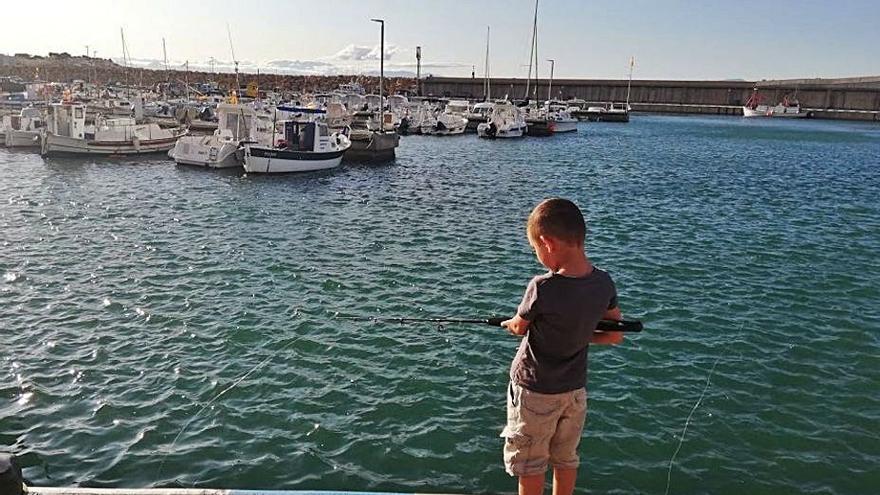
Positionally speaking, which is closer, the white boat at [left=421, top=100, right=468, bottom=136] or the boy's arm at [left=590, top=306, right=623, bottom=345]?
the boy's arm at [left=590, top=306, right=623, bottom=345]

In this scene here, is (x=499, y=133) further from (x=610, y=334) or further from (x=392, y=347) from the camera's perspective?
(x=610, y=334)

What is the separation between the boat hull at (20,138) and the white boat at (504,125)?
127ft

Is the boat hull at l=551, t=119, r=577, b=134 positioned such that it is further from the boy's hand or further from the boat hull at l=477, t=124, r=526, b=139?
the boy's hand

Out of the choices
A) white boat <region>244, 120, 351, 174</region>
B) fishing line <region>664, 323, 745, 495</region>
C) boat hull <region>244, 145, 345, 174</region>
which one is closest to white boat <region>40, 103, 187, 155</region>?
white boat <region>244, 120, 351, 174</region>

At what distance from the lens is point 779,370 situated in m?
10.2

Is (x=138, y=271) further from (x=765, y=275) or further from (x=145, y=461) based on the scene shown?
(x=765, y=275)

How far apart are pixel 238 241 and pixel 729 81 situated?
472 ft

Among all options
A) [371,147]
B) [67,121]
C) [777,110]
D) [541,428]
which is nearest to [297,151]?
[371,147]

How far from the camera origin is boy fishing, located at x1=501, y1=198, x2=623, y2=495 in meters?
3.90

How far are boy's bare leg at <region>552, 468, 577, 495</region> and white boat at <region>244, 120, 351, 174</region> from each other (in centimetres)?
2969

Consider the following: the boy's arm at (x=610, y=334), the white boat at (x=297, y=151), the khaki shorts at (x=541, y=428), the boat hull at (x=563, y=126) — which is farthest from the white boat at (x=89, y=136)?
the boat hull at (x=563, y=126)

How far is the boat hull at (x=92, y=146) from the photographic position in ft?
119

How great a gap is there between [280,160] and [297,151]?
3.98ft

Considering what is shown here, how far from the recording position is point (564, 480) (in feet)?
15.1
